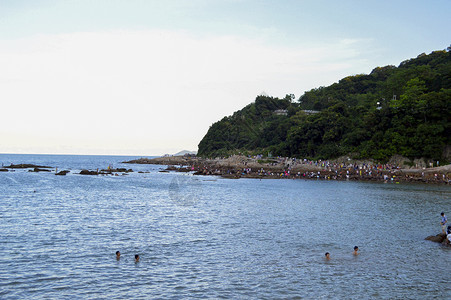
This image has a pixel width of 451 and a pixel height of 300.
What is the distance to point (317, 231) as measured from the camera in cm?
2239

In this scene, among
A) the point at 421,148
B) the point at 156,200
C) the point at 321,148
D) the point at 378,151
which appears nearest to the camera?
the point at 156,200

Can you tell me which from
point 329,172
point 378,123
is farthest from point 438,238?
A: point 378,123

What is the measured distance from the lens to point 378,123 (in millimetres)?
75938

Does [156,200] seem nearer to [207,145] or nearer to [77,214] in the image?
[77,214]

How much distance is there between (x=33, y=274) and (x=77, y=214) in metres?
14.4

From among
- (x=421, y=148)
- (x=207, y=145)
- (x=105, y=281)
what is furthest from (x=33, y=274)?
(x=207, y=145)

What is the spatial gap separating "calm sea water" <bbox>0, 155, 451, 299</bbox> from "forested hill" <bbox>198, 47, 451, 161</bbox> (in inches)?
1576

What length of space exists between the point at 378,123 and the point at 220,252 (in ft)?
225

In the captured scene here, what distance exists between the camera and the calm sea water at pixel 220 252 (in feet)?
41.5

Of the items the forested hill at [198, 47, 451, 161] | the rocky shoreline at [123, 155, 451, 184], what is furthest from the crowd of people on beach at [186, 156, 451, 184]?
the forested hill at [198, 47, 451, 161]

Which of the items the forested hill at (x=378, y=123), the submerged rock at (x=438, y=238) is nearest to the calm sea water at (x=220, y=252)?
the submerged rock at (x=438, y=238)

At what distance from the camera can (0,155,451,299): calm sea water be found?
12.7 metres

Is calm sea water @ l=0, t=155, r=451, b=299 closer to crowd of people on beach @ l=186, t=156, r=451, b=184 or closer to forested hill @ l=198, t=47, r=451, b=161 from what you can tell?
crowd of people on beach @ l=186, t=156, r=451, b=184

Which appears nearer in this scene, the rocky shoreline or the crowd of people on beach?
the rocky shoreline
